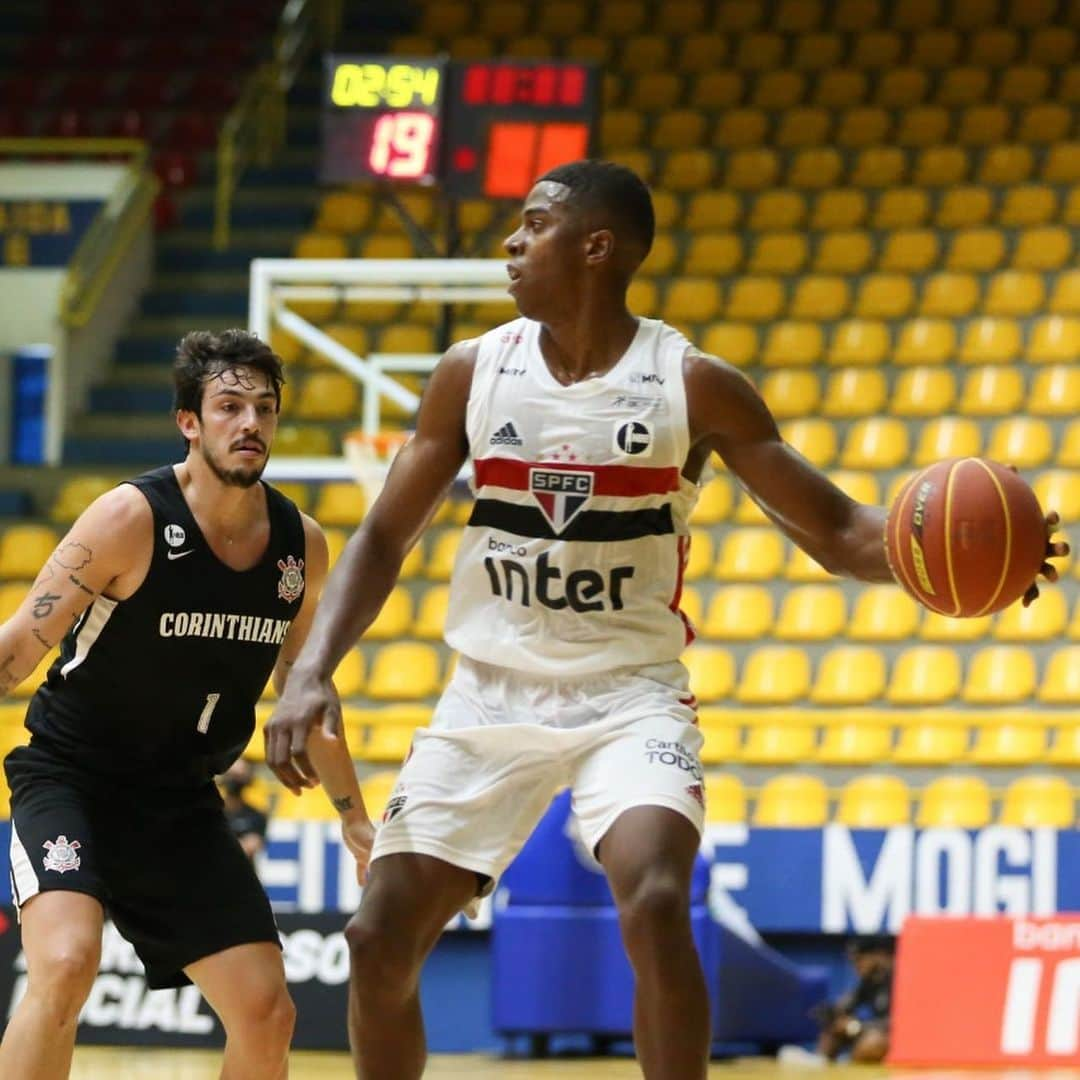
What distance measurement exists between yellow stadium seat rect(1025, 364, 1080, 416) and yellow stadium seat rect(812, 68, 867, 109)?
359 cm

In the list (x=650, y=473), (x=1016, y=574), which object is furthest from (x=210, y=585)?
(x=1016, y=574)

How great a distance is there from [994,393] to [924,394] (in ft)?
1.47

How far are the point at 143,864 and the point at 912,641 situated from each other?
8560mm

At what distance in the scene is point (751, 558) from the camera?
13.5 meters

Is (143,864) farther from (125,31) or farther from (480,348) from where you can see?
(125,31)

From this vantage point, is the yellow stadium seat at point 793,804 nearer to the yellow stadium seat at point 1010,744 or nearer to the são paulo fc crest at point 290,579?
the yellow stadium seat at point 1010,744

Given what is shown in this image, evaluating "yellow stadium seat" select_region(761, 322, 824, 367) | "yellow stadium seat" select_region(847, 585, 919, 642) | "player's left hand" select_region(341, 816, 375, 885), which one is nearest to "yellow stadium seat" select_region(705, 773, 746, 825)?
"yellow stadium seat" select_region(847, 585, 919, 642)

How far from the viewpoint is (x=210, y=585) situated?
5.11 meters

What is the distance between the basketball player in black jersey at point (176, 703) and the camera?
4.95m

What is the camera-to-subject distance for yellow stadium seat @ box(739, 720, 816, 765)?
11922 mm

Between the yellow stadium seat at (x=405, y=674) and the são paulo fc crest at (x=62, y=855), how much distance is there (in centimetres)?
823

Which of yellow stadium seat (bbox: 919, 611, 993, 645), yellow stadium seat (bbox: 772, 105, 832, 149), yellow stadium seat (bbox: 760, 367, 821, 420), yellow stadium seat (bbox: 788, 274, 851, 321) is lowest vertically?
yellow stadium seat (bbox: 919, 611, 993, 645)

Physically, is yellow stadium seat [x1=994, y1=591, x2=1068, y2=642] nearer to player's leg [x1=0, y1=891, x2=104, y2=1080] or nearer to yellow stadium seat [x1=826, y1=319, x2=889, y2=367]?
yellow stadium seat [x1=826, y1=319, x2=889, y2=367]

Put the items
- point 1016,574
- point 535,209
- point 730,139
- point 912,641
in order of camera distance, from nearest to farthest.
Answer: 1. point 1016,574
2. point 535,209
3. point 912,641
4. point 730,139
